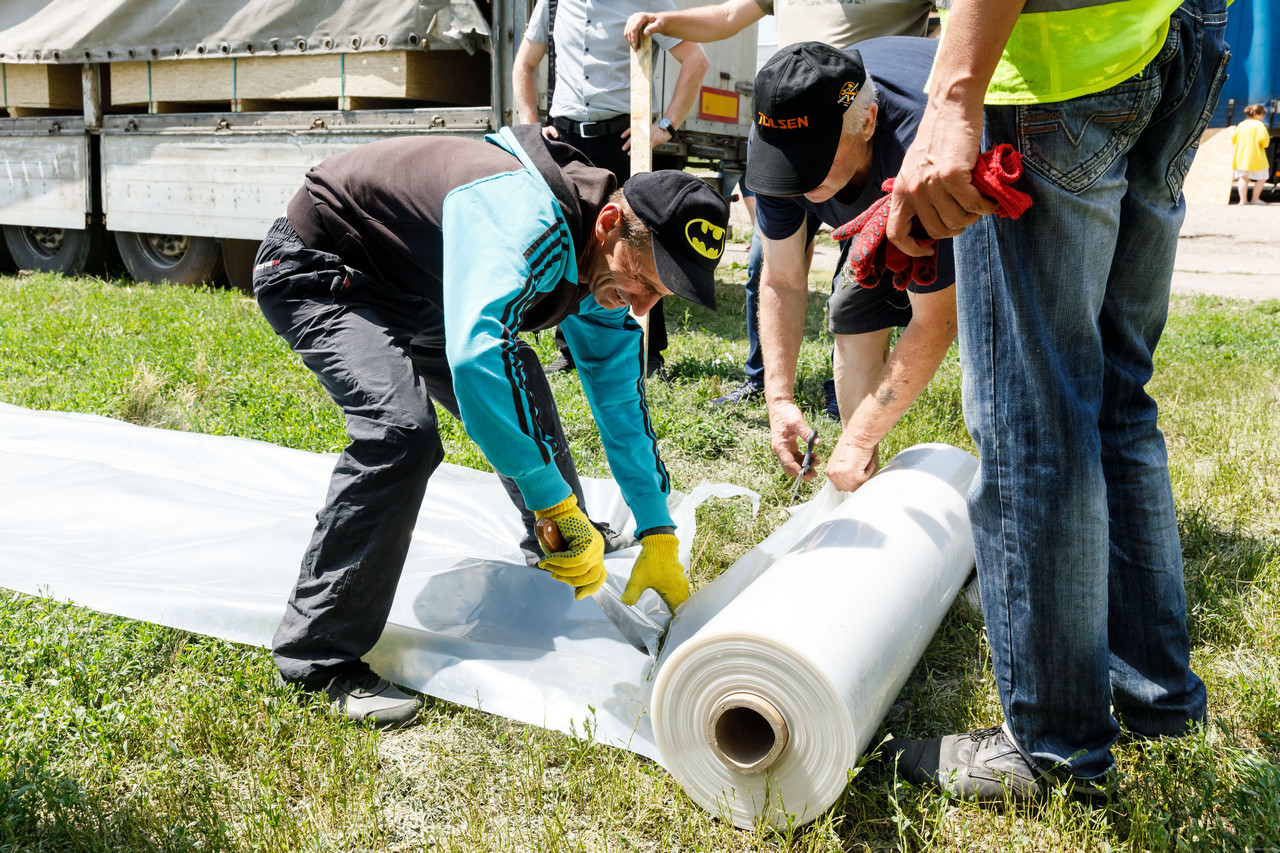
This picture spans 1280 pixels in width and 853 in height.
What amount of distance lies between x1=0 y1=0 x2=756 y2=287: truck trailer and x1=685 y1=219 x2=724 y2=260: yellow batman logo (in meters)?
4.00

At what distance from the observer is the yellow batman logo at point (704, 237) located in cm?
204

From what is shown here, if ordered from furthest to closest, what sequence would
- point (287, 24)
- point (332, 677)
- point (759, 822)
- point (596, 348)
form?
point (287, 24), point (596, 348), point (332, 677), point (759, 822)

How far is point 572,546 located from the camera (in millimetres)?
2135

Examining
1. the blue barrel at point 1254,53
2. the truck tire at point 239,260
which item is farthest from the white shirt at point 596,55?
the blue barrel at point 1254,53

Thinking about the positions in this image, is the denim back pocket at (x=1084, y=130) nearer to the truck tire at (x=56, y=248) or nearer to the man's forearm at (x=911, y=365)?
the man's forearm at (x=911, y=365)

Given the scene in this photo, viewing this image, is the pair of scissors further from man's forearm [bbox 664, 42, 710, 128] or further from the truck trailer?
the truck trailer

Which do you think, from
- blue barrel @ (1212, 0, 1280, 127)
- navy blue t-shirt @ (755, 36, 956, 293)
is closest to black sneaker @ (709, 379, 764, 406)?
navy blue t-shirt @ (755, 36, 956, 293)

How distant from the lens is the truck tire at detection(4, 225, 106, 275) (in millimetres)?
8500

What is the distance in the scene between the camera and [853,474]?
247 centimetres

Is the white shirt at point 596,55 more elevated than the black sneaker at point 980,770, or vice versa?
the white shirt at point 596,55

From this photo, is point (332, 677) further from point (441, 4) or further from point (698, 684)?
point (441, 4)

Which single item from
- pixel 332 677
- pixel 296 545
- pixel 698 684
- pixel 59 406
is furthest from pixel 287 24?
pixel 698 684

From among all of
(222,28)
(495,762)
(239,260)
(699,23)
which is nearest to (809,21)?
(699,23)

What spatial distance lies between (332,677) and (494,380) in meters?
0.86
